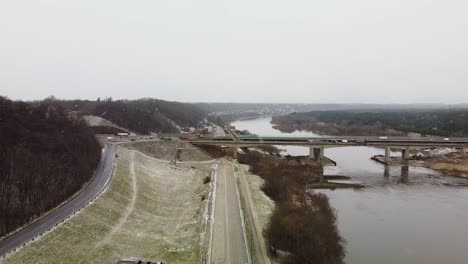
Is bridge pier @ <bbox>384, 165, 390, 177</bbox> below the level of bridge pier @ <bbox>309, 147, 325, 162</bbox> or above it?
below

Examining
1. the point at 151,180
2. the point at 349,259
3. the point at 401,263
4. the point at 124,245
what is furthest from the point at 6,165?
the point at 401,263

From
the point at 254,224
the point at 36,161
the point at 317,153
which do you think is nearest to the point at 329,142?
the point at 317,153

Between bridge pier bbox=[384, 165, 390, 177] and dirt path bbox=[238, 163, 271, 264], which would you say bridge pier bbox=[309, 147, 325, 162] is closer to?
bridge pier bbox=[384, 165, 390, 177]

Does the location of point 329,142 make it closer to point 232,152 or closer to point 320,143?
point 320,143

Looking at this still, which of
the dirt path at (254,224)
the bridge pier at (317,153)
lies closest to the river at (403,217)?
the bridge pier at (317,153)

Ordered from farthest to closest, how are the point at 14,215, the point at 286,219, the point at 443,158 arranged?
the point at 443,158, the point at 14,215, the point at 286,219

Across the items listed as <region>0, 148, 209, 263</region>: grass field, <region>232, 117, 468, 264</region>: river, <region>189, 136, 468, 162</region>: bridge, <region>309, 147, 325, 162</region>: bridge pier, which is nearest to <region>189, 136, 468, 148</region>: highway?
<region>189, 136, 468, 162</region>: bridge

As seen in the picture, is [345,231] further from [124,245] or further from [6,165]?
[6,165]
